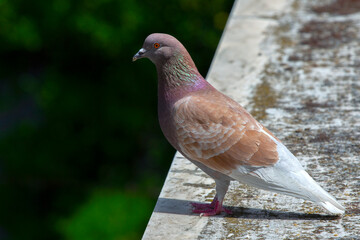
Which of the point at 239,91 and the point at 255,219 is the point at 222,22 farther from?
the point at 255,219

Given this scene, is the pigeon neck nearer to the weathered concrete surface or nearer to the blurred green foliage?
the weathered concrete surface

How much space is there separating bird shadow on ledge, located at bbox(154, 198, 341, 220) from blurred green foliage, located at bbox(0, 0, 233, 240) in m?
3.99

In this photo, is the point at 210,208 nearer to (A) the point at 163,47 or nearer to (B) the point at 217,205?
(B) the point at 217,205

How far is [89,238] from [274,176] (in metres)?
4.64

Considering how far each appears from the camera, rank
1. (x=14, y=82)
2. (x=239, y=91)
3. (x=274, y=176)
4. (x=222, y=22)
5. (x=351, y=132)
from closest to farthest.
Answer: (x=274, y=176) < (x=351, y=132) < (x=239, y=91) < (x=222, y=22) < (x=14, y=82)

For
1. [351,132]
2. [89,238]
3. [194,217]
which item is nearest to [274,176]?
[194,217]

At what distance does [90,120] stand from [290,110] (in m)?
4.31

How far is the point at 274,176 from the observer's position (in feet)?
8.84

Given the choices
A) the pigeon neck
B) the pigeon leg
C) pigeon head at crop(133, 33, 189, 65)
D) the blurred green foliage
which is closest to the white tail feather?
the pigeon leg

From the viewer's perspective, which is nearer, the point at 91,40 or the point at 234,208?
the point at 234,208

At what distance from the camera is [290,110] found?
3.91 m

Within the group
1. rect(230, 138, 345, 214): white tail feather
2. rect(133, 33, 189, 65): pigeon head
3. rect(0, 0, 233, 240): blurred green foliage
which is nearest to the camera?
rect(230, 138, 345, 214): white tail feather

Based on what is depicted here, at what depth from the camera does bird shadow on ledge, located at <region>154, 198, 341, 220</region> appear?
2785mm

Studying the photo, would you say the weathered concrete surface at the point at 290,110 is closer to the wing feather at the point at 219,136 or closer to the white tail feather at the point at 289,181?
the white tail feather at the point at 289,181
